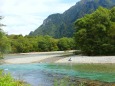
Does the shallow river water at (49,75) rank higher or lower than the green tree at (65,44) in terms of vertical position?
lower

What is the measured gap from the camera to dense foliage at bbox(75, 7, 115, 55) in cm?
7819

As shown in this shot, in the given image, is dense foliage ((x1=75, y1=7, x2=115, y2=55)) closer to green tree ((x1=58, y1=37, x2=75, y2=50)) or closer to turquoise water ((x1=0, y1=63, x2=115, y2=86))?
turquoise water ((x1=0, y1=63, x2=115, y2=86))

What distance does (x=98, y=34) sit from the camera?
82.5 meters

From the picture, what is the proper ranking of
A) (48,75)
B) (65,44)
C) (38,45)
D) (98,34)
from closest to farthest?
(48,75), (98,34), (38,45), (65,44)

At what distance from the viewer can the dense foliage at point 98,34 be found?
78.2 m

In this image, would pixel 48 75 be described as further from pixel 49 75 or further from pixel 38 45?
pixel 38 45

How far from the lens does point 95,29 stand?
81.8 metres

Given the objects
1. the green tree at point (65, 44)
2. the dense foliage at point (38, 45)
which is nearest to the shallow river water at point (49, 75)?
the dense foliage at point (38, 45)

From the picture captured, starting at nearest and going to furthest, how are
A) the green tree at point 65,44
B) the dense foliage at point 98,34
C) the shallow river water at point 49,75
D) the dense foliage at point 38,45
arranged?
the shallow river water at point 49,75 → the dense foliage at point 98,34 → the dense foliage at point 38,45 → the green tree at point 65,44

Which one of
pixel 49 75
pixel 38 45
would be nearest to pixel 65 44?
pixel 38 45

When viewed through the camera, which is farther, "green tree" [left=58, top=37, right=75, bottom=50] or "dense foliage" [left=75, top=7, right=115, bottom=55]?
"green tree" [left=58, top=37, right=75, bottom=50]

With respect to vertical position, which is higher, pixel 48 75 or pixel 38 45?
pixel 38 45

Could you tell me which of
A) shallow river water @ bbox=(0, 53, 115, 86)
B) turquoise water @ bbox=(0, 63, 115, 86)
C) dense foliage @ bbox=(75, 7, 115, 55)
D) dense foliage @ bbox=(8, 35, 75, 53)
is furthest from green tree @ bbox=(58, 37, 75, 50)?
turquoise water @ bbox=(0, 63, 115, 86)

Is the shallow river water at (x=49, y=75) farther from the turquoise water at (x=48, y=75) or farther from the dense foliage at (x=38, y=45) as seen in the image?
the dense foliage at (x=38, y=45)
